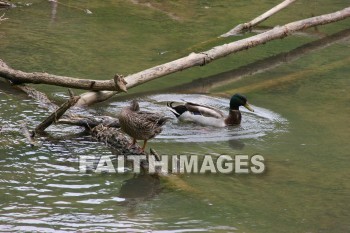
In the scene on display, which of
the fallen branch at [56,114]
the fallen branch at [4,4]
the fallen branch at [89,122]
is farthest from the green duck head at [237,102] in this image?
the fallen branch at [4,4]

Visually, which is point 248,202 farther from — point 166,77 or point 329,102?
point 166,77

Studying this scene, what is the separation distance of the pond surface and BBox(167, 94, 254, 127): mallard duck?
15 cm

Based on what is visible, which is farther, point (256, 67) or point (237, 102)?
point (256, 67)

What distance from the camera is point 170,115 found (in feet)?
Result: 36.1

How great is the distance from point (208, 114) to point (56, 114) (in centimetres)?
233

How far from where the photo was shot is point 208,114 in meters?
10.7

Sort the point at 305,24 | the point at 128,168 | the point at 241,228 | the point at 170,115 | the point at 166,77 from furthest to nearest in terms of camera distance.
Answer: the point at 305,24 → the point at 166,77 → the point at 170,115 → the point at 128,168 → the point at 241,228

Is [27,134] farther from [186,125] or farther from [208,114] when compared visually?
[208,114]

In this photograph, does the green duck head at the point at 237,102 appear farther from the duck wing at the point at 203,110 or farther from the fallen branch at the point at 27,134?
the fallen branch at the point at 27,134

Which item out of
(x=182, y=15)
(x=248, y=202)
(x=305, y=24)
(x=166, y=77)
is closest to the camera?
(x=248, y=202)

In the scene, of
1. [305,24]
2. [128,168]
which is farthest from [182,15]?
[128,168]

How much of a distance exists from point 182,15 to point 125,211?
30.6ft

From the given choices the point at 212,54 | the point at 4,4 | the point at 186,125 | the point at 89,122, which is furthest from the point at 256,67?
the point at 4,4

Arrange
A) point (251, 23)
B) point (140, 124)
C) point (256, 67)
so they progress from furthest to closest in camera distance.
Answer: point (251, 23)
point (256, 67)
point (140, 124)
